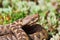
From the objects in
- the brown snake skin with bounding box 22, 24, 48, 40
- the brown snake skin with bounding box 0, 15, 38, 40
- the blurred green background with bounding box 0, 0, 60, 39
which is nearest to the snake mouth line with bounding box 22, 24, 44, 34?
the brown snake skin with bounding box 22, 24, 48, 40

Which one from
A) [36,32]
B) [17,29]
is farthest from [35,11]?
[17,29]

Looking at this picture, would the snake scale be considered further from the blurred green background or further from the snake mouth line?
the blurred green background

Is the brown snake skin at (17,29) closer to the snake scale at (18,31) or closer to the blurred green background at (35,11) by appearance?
the snake scale at (18,31)

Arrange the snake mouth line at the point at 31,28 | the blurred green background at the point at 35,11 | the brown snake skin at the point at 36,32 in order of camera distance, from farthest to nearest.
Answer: the blurred green background at the point at 35,11 < the snake mouth line at the point at 31,28 < the brown snake skin at the point at 36,32

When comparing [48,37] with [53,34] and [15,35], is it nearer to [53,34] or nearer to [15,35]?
[53,34]

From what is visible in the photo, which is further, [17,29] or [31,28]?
[31,28]

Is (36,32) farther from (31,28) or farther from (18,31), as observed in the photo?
(18,31)

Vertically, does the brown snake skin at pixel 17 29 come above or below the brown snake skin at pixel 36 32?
above

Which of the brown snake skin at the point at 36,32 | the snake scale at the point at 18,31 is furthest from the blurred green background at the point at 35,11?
the snake scale at the point at 18,31

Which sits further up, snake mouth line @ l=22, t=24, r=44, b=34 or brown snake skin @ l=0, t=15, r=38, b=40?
brown snake skin @ l=0, t=15, r=38, b=40

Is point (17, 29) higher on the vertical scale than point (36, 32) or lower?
higher

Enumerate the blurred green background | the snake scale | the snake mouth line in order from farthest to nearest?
1. the blurred green background
2. the snake mouth line
3. the snake scale

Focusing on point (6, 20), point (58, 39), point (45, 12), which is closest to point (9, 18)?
point (6, 20)
